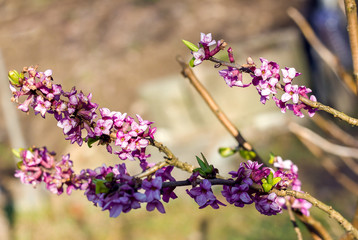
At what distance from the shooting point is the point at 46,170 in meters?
1.00

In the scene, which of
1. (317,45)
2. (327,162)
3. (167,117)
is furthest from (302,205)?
(167,117)

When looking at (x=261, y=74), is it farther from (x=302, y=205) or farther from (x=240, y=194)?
(x=302, y=205)

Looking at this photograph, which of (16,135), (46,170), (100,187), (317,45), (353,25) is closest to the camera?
(100,187)

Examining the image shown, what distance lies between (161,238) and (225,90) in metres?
2.01

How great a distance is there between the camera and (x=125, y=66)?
8.80 metres

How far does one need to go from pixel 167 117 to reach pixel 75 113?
439cm

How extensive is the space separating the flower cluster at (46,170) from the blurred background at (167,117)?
2.20 metres

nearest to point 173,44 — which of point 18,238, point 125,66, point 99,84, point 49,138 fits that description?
point 125,66

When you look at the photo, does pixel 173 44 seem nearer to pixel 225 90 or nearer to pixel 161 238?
pixel 225 90

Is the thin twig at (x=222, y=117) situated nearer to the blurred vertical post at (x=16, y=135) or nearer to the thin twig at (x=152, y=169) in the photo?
the thin twig at (x=152, y=169)

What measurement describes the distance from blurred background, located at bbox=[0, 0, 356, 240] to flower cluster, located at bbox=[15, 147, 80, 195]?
220cm

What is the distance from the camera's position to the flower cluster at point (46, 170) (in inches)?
37.1

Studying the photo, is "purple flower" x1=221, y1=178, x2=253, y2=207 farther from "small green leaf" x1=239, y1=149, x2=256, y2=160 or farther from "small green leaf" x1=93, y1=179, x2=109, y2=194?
"small green leaf" x1=239, y1=149, x2=256, y2=160

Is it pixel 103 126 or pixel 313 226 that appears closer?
pixel 103 126
